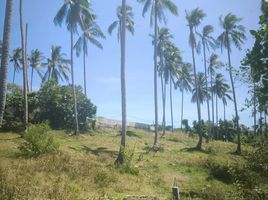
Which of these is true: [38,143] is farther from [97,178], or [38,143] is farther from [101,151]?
[101,151]

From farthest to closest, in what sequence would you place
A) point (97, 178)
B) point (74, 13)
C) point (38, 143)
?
point (74, 13)
point (38, 143)
point (97, 178)

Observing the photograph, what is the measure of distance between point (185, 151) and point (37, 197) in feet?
70.6

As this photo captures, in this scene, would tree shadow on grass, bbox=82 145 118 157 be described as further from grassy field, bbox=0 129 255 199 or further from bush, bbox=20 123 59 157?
bush, bbox=20 123 59 157

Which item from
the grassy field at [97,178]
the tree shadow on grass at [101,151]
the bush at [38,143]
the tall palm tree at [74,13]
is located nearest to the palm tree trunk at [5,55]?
the grassy field at [97,178]

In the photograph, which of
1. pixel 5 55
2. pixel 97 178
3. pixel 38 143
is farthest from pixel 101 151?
pixel 5 55

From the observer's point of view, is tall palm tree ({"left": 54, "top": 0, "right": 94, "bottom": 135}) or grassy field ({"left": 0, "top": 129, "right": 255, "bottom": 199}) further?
tall palm tree ({"left": 54, "top": 0, "right": 94, "bottom": 135})

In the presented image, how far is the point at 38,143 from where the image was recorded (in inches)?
661

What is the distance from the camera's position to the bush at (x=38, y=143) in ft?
54.8

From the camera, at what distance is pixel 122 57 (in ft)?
73.6

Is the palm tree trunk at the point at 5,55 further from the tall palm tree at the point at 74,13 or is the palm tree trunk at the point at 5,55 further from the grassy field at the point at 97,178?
the tall palm tree at the point at 74,13

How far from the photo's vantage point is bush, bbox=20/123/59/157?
54.8 feet

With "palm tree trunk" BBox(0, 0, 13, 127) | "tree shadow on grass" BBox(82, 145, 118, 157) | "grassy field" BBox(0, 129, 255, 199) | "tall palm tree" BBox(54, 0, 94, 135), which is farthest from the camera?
"tall palm tree" BBox(54, 0, 94, 135)

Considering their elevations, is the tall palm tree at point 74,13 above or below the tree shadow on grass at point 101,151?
above

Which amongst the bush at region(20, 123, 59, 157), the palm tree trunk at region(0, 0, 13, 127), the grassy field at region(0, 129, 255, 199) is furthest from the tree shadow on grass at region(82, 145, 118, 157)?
the palm tree trunk at region(0, 0, 13, 127)
